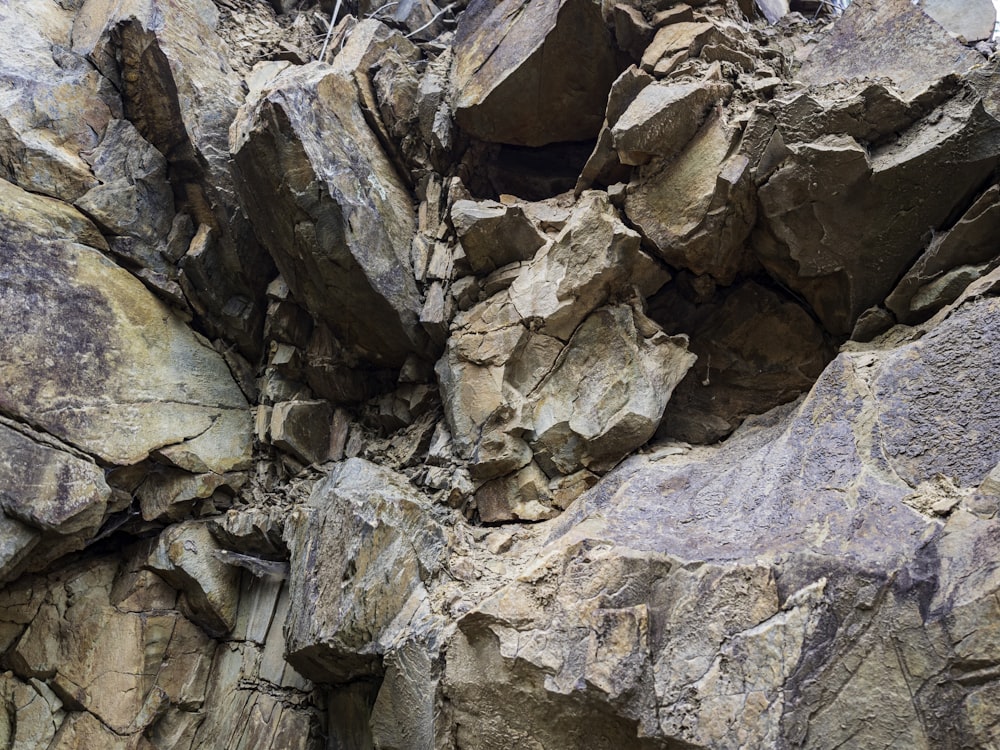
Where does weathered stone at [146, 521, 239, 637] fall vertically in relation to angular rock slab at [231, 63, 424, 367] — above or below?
below

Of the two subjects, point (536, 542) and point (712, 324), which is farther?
point (712, 324)

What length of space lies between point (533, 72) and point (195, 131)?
3.50m

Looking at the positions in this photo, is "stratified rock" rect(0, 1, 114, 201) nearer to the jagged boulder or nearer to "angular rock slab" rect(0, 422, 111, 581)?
"angular rock slab" rect(0, 422, 111, 581)

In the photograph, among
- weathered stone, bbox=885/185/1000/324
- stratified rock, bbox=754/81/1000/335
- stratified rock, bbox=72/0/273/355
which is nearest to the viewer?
weathered stone, bbox=885/185/1000/324

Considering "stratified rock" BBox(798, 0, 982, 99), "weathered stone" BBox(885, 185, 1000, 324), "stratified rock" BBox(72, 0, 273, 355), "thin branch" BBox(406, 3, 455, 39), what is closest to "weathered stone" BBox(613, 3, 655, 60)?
"stratified rock" BBox(798, 0, 982, 99)

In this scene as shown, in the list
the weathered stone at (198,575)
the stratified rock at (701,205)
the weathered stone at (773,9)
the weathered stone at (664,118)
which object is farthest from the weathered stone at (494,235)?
the weathered stone at (198,575)

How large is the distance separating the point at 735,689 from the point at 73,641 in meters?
5.33

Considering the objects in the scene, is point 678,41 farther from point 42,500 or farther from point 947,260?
point 42,500

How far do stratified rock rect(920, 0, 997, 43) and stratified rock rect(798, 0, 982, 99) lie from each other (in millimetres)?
169

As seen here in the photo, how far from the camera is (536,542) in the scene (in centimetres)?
488

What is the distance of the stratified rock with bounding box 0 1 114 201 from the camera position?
257 inches

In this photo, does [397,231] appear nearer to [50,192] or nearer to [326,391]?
[326,391]

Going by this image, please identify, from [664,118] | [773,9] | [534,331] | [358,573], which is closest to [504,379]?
[534,331]

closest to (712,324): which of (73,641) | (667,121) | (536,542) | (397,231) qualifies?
(667,121)
